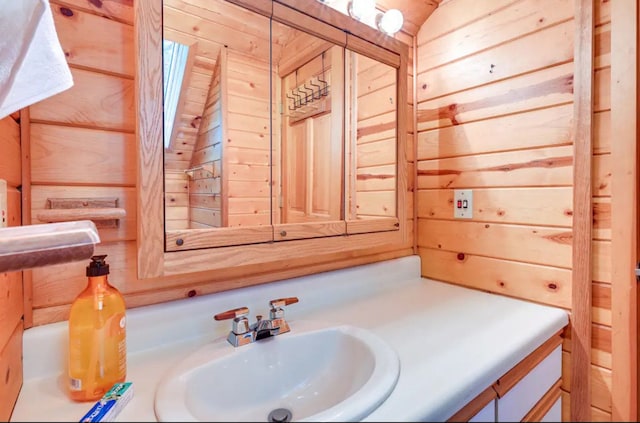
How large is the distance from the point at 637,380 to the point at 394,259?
0.74 m

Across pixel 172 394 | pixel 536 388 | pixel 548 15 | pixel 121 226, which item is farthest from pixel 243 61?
pixel 536 388

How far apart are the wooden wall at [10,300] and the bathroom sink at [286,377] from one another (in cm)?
23

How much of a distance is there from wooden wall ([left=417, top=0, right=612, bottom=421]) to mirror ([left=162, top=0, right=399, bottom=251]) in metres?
0.28

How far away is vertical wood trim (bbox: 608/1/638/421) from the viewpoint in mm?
851

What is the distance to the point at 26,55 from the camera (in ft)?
1.68

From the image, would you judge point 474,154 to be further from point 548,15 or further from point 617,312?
point 617,312

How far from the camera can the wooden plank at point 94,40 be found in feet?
2.26

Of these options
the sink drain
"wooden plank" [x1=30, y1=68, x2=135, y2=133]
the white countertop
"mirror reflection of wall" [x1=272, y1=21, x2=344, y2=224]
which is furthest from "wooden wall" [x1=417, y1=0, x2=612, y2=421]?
"wooden plank" [x1=30, y1=68, x2=135, y2=133]

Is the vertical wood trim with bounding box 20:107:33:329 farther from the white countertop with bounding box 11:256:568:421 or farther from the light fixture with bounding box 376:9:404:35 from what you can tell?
the light fixture with bounding box 376:9:404:35

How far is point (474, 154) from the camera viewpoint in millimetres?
1166

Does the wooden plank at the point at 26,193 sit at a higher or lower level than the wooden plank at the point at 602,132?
lower

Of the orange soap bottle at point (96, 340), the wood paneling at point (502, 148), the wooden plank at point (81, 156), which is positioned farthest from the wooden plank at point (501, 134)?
the orange soap bottle at point (96, 340)

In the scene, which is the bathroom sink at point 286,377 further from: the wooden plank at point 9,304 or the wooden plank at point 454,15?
the wooden plank at point 454,15

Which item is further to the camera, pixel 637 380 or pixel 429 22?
pixel 429 22
